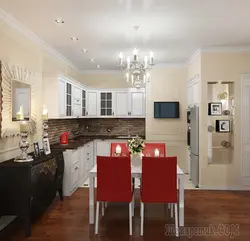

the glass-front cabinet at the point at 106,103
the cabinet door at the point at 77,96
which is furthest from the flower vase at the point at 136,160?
the glass-front cabinet at the point at 106,103

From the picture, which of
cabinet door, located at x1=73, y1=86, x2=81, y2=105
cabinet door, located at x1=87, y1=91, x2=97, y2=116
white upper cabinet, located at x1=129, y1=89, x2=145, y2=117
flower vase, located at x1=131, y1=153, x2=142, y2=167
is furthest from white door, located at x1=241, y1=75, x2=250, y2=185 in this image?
cabinet door, located at x1=87, y1=91, x2=97, y2=116

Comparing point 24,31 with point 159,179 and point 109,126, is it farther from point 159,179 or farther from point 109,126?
point 109,126

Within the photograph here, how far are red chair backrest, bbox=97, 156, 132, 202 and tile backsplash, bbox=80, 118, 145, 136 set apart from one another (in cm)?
448

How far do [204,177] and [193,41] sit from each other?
269cm

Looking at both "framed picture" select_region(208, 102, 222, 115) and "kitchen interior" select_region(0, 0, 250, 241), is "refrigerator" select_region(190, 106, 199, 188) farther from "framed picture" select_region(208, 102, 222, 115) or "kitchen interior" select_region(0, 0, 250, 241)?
"framed picture" select_region(208, 102, 222, 115)

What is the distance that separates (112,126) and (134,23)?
4392mm

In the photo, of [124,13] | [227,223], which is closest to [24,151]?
[124,13]

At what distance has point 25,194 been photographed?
131 inches

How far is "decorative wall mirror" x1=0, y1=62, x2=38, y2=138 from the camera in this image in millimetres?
3652

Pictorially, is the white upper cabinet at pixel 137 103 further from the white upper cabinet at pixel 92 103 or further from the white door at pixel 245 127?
the white door at pixel 245 127

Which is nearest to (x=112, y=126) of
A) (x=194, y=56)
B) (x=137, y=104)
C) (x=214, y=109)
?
(x=137, y=104)

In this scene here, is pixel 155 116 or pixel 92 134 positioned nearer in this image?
pixel 155 116

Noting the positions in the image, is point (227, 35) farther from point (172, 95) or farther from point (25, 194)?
point (25, 194)

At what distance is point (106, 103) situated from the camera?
7.77 m
